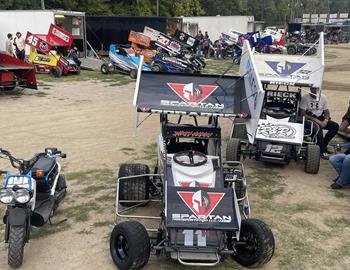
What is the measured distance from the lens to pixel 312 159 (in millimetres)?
8219

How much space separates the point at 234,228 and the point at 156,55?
1633 cm

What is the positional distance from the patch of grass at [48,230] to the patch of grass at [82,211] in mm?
232

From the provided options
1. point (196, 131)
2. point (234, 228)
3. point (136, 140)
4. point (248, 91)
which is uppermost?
point (248, 91)

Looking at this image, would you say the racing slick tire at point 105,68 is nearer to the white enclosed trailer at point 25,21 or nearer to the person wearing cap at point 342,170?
the white enclosed trailer at point 25,21

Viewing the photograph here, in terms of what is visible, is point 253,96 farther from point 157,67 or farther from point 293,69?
point 157,67

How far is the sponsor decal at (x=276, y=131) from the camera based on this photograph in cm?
850

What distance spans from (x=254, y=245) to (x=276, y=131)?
4.07m

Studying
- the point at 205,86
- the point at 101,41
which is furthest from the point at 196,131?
the point at 101,41

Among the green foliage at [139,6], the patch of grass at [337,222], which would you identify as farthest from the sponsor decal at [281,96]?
the green foliage at [139,6]

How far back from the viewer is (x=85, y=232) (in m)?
5.79

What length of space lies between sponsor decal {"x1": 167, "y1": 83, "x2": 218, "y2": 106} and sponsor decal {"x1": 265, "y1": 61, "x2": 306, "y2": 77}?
340 centimetres

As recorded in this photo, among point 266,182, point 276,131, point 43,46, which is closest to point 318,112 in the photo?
point 276,131

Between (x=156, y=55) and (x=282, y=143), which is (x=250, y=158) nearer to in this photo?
(x=282, y=143)

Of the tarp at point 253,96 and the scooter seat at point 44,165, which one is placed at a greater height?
the tarp at point 253,96
